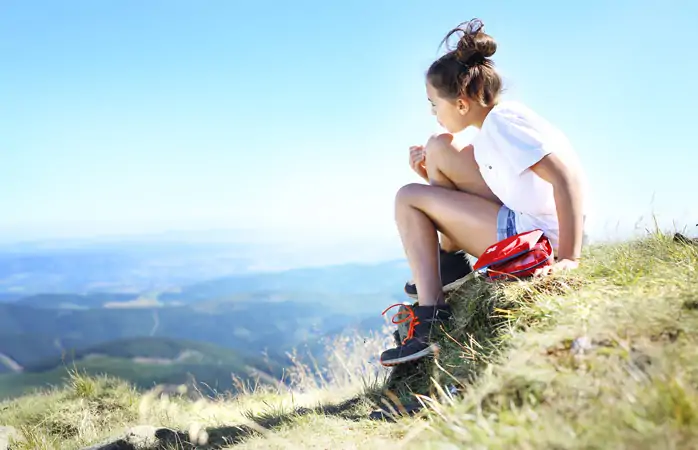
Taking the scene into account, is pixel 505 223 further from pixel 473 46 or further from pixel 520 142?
pixel 473 46

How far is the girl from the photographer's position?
3.08m

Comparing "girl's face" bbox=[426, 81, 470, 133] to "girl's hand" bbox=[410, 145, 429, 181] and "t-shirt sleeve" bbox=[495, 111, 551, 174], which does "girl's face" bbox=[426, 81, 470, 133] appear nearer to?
"girl's hand" bbox=[410, 145, 429, 181]

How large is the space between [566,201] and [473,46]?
1.15 m

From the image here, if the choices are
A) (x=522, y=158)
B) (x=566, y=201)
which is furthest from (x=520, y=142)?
(x=566, y=201)

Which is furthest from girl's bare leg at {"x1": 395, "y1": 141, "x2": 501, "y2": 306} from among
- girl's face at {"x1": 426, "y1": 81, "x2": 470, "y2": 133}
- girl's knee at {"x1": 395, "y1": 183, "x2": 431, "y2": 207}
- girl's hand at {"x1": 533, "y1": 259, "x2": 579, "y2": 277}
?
girl's hand at {"x1": 533, "y1": 259, "x2": 579, "y2": 277}

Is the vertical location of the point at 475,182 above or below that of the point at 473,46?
below

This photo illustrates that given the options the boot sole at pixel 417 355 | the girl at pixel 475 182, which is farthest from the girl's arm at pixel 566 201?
the boot sole at pixel 417 355

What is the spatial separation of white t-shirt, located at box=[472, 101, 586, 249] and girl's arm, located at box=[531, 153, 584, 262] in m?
0.05

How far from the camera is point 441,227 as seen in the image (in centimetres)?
364

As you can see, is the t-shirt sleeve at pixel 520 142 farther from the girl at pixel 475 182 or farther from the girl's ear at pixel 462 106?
the girl's ear at pixel 462 106

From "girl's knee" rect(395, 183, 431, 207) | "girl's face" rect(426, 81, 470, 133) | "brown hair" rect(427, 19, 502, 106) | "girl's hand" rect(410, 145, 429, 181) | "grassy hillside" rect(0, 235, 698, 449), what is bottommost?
"grassy hillside" rect(0, 235, 698, 449)

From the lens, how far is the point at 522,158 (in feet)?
10.1

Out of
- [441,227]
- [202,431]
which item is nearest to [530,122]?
[441,227]

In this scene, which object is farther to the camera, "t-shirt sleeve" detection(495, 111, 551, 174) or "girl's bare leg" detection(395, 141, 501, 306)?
"girl's bare leg" detection(395, 141, 501, 306)
